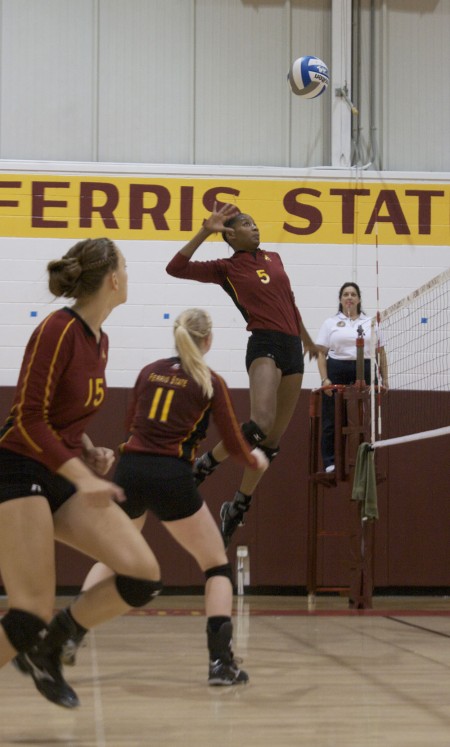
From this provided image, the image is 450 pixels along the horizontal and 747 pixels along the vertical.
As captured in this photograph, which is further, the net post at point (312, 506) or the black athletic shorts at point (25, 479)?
the net post at point (312, 506)

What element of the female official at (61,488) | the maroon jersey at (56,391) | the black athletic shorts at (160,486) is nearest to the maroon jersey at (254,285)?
the black athletic shorts at (160,486)

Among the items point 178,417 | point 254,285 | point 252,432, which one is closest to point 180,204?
point 254,285

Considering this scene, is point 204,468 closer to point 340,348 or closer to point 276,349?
point 276,349

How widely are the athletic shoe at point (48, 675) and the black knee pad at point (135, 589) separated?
353 millimetres

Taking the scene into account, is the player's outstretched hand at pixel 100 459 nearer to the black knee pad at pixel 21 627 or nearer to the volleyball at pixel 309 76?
the black knee pad at pixel 21 627

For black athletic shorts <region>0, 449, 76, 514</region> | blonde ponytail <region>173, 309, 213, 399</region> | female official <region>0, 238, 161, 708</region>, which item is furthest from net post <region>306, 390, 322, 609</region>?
black athletic shorts <region>0, 449, 76, 514</region>

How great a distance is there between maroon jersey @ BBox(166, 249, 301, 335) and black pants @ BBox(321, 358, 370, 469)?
314cm

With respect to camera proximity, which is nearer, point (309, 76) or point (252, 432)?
point (252, 432)

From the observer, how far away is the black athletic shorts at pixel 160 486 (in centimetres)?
470

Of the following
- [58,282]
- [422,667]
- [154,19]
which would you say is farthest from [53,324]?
[154,19]

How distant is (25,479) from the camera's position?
3537 millimetres

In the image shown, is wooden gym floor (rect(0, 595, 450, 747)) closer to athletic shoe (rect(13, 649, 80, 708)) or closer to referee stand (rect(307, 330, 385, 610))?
athletic shoe (rect(13, 649, 80, 708))

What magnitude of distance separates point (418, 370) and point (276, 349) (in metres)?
4.66

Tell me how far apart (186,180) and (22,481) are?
28.8 feet
